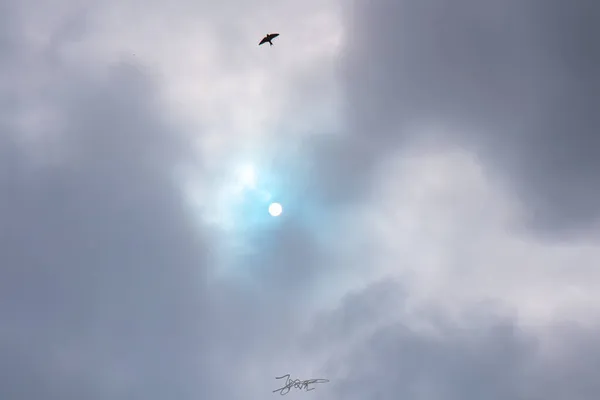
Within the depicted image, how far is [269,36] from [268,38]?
99 centimetres

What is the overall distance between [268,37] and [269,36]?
0.75 metres

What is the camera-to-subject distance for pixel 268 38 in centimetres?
19700

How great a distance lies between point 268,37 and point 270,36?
1023mm

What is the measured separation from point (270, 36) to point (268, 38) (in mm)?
1327

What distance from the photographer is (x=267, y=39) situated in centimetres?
19750

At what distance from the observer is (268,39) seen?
19738 cm

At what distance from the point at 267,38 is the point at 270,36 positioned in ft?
5.49

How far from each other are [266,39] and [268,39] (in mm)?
916

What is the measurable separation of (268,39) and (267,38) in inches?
25.7

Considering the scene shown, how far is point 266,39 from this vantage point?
19738cm

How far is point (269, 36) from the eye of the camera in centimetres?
19662

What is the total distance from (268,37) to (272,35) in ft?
9.90

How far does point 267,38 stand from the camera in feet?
646

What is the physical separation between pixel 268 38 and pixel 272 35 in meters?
3.38
